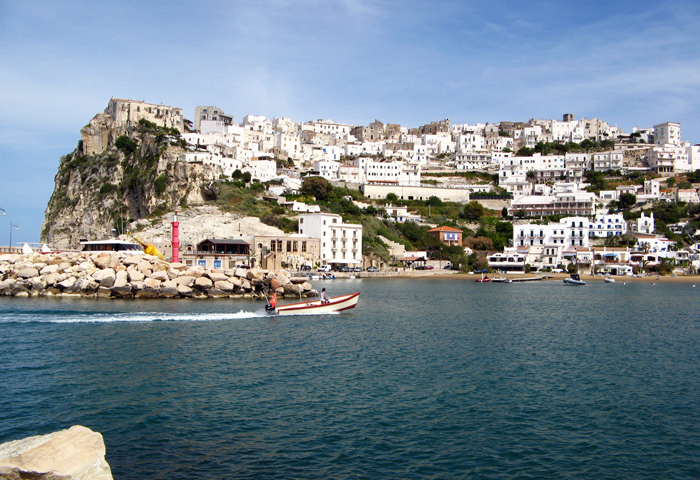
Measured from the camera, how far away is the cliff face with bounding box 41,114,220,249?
67.5m

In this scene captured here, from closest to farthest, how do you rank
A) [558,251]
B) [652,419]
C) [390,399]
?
[652,419]
[390,399]
[558,251]

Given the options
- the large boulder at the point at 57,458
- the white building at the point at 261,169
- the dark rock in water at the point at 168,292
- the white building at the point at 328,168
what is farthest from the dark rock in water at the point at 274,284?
the white building at the point at 328,168

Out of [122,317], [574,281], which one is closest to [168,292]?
[122,317]

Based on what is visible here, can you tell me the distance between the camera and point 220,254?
174 feet

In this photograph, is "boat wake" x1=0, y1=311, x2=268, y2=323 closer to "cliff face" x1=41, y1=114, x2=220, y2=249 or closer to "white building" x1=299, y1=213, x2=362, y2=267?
"white building" x1=299, y1=213, x2=362, y2=267

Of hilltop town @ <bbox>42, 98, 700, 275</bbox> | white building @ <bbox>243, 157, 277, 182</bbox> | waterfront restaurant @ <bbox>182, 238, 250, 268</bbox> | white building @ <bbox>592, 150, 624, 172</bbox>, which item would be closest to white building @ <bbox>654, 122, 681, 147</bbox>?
hilltop town @ <bbox>42, 98, 700, 275</bbox>

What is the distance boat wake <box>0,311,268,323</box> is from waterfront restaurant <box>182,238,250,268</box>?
26432mm

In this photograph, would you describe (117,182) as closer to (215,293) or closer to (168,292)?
(215,293)

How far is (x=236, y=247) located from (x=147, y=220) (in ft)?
40.1

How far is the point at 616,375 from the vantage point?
16.0 metres

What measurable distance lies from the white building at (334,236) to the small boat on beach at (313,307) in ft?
114

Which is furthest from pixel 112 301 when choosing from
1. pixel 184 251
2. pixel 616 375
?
pixel 616 375

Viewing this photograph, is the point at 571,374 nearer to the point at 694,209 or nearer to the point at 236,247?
the point at 236,247

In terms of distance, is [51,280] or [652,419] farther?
[51,280]
